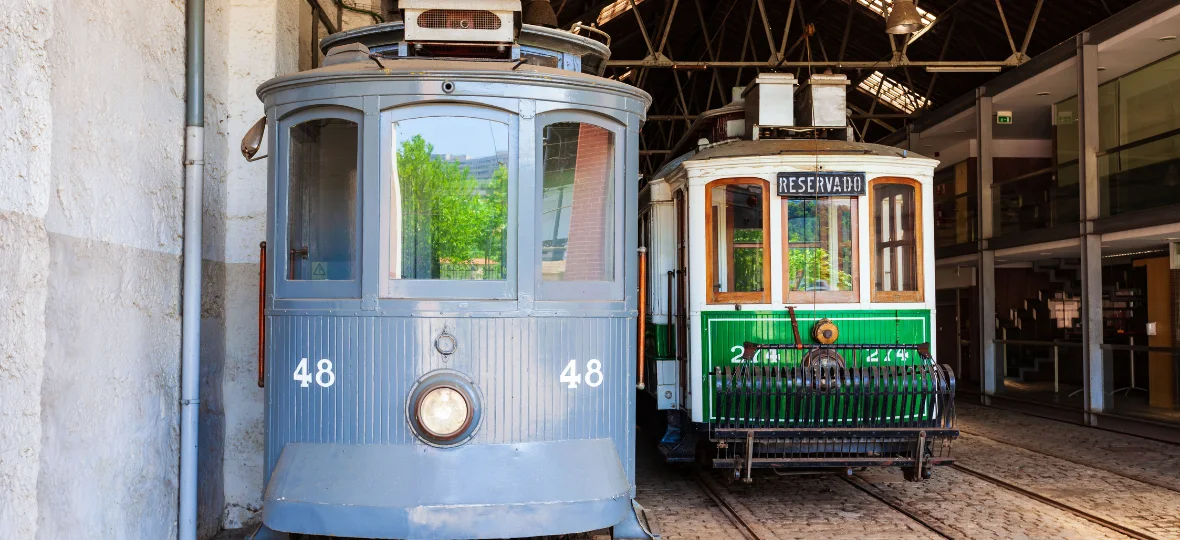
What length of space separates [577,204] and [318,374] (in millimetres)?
1519

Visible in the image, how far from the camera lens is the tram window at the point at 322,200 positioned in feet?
15.1

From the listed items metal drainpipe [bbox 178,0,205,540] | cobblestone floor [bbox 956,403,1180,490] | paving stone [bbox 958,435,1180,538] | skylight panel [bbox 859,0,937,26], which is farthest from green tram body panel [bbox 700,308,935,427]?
skylight panel [bbox 859,0,937,26]

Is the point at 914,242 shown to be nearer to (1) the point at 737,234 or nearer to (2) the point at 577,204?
(1) the point at 737,234

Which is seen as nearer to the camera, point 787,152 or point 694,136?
point 787,152

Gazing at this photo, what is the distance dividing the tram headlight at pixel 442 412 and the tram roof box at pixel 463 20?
1.85 m

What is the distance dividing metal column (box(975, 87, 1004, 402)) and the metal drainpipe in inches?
565

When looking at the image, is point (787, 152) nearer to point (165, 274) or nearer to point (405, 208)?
point (405, 208)

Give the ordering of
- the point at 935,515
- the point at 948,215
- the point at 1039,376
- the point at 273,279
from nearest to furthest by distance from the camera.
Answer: the point at 273,279 → the point at 935,515 → the point at 1039,376 → the point at 948,215

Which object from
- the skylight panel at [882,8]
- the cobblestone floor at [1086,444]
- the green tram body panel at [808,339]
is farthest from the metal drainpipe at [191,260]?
the skylight panel at [882,8]

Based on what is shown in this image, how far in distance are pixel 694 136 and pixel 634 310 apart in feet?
20.5

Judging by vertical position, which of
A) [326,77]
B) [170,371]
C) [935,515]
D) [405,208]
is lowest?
[935,515]

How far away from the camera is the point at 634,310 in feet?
16.2

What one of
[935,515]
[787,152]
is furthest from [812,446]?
[787,152]

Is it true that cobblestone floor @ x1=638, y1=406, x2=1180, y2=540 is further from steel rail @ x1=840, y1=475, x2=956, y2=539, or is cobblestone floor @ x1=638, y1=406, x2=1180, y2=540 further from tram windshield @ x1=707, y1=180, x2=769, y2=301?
tram windshield @ x1=707, y1=180, x2=769, y2=301
